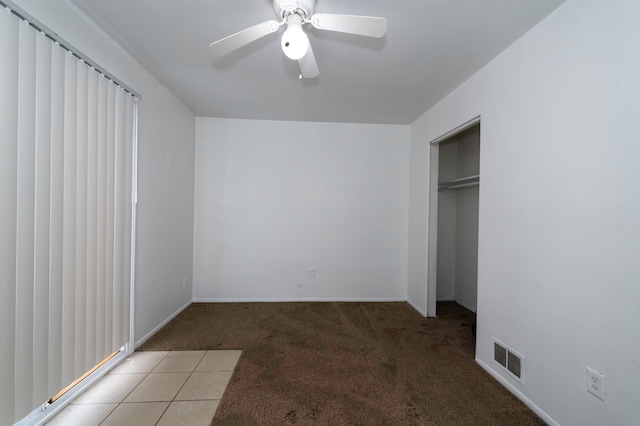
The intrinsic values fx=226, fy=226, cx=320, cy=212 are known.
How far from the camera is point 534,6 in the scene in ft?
4.49

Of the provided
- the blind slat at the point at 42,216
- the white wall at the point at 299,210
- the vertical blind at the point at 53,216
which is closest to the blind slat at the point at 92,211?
the vertical blind at the point at 53,216

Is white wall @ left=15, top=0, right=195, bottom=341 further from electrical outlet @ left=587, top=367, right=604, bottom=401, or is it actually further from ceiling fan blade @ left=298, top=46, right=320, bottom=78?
electrical outlet @ left=587, top=367, right=604, bottom=401

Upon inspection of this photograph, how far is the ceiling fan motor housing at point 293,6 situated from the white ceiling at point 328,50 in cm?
14

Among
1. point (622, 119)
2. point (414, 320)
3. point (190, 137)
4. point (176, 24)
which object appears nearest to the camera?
point (622, 119)

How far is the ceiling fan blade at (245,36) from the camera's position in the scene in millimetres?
1259

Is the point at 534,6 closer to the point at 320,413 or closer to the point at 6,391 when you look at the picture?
the point at 320,413

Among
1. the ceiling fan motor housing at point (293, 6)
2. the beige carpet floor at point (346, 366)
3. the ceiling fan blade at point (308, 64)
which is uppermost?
the ceiling fan motor housing at point (293, 6)

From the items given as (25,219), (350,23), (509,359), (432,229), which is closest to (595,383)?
(509,359)

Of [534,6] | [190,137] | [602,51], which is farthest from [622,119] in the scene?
[190,137]

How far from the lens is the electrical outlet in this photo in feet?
3.78

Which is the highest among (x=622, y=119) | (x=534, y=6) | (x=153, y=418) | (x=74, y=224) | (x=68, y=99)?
(x=534, y=6)

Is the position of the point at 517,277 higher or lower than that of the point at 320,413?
higher

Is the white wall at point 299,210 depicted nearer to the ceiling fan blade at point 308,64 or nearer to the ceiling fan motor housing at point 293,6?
the ceiling fan blade at point 308,64

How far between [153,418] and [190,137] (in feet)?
9.49
